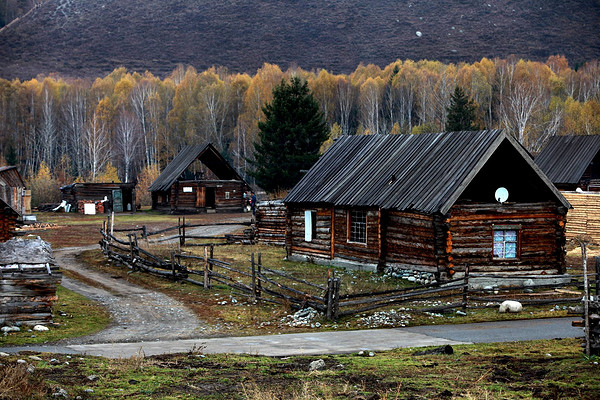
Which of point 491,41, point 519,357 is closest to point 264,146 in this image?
point 519,357

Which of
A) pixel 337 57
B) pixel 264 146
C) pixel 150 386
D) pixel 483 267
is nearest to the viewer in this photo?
pixel 150 386

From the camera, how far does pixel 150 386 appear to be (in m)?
12.2

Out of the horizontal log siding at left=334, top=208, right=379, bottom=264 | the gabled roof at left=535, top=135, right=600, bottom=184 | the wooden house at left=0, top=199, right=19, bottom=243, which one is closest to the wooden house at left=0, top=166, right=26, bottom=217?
the wooden house at left=0, top=199, right=19, bottom=243

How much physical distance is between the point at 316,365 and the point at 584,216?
3097 centimetres

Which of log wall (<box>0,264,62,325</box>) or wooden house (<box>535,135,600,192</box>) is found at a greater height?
wooden house (<box>535,135,600,192</box>)

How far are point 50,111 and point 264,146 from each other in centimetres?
6262

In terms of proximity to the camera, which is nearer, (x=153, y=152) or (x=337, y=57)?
(x=153, y=152)

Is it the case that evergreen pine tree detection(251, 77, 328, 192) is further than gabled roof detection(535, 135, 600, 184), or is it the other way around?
evergreen pine tree detection(251, 77, 328, 192)

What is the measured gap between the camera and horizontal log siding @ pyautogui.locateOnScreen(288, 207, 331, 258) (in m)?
32.8

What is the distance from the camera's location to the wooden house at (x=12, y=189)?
183 ft

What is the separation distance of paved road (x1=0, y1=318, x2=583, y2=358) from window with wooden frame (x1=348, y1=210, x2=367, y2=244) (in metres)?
10.6

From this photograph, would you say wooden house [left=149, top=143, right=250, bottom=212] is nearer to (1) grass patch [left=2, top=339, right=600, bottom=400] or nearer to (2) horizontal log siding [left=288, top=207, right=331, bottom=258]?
(2) horizontal log siding [left=288, top=207, right=331, bottom=258]

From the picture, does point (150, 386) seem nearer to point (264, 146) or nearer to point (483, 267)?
point (483, 267)

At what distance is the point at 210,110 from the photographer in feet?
345
